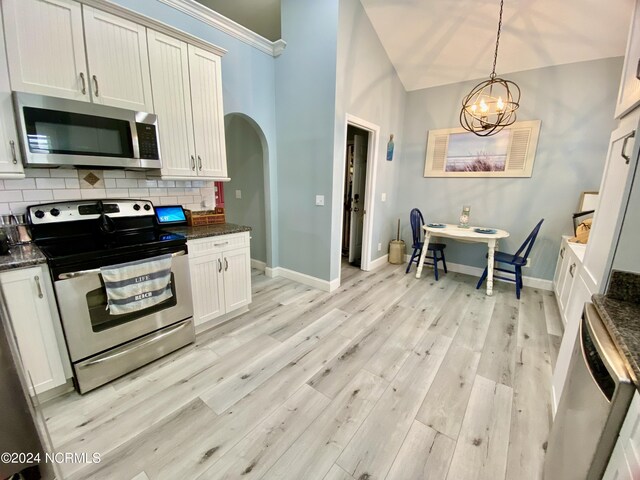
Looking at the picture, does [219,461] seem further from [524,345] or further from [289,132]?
[289,132]

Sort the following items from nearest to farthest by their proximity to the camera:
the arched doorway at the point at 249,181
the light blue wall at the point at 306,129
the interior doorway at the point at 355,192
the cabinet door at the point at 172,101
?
1. the cabinet door at the point at 172,101
2. the light blue wall at the point at 306,129
3. the arched doorway at the point at 249,181
4. the interior doorway at the point at 355,192

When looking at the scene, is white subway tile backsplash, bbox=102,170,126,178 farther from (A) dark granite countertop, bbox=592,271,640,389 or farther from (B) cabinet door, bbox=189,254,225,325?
(A) dark granite countertop, bbox=592,271,640,389

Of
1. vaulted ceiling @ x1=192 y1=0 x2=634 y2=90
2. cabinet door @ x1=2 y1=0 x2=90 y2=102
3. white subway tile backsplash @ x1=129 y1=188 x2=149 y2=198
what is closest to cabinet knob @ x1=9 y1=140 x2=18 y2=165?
cabinet door @ x1=2 y1=0 x2=90 y2=102

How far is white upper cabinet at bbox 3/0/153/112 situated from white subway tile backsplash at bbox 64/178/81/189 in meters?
0.60

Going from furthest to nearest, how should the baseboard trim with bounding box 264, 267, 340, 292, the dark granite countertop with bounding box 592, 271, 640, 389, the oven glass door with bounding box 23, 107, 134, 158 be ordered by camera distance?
1. the baseboard trim with bounding box 264, 267, 340, 292
2. the oven glass door with bounding box 23, 107, 134, 158
3. the dark granite countertop with bounding box 592, 271, 640, 389

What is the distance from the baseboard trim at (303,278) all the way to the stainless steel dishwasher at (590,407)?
2.35 metres

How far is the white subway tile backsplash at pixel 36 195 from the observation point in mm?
1820

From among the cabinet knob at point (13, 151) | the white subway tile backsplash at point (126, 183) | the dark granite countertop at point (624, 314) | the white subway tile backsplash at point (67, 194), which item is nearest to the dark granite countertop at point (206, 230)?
the white subway tile backsplash at point (126, 183)

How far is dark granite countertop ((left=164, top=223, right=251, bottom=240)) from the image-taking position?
2170 mm

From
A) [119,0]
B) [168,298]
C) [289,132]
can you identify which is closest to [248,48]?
[289,132]

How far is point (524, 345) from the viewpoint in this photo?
→ 2.30 metres

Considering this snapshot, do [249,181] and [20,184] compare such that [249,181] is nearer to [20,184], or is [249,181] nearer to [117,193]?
[117,193]

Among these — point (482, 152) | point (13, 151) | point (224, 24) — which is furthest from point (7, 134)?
point (482, 152)

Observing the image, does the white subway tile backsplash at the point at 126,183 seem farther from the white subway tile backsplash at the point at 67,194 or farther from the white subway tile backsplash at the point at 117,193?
the white subway tile backsplash at the point at 67,194
